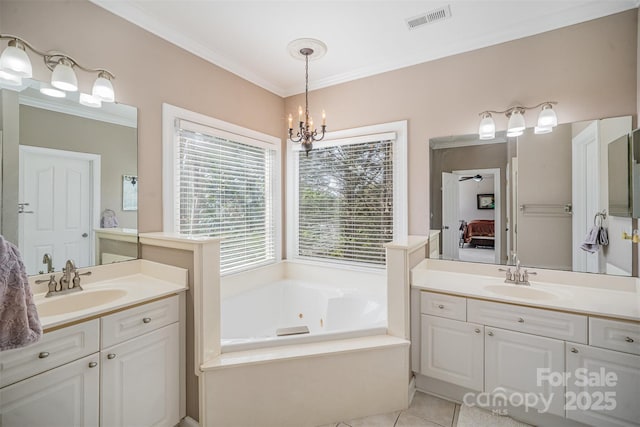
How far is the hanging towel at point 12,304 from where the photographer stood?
0.95m

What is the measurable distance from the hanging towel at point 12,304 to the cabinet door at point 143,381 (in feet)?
1.58

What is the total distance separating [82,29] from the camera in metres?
1.76

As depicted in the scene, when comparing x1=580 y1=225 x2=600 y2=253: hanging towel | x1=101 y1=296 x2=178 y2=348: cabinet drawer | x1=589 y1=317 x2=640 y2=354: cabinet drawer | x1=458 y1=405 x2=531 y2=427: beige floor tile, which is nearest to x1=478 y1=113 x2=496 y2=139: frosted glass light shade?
x1=580 y1=225 x2=600 y2=253: hanging towel

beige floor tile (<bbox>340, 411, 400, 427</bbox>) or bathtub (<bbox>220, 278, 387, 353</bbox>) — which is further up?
bathtub (<bbox>220, 278, 387, 353</bbox>)

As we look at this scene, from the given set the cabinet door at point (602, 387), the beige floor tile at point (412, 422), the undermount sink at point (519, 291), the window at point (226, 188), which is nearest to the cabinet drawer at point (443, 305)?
the undermount sink at point (519, 291)

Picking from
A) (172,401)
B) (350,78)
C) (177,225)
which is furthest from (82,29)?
(172,401)

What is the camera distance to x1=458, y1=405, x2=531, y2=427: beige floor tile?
5.84 feet

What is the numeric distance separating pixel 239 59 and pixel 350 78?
1069mm

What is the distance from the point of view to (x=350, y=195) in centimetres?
300

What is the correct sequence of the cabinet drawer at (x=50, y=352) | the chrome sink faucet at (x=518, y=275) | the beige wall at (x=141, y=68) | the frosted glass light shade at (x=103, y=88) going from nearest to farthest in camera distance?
the cabinet drawer at (x=50, y=352) → the beige wall at (x=141, y=68) → the frosted glass light shade at (x=103, y=88) → the chrome sink faucet at (x=518, y=275)

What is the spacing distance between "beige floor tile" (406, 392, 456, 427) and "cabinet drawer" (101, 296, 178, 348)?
5.43 ft

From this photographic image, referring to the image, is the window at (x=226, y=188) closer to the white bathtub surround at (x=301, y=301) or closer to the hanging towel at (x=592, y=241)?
the white bathtub surround at (x=301, y=301)

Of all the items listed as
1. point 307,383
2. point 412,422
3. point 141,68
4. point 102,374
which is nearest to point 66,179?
point 141,68

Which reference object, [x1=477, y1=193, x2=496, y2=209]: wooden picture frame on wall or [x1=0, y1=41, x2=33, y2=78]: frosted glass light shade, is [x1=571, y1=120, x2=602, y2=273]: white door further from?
[x1=0, y1=41, x2=33, y2=78]: frosted glass light shade
